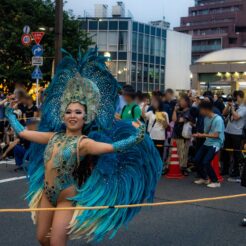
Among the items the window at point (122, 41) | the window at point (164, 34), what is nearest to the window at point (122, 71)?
the window at point (122, 41)

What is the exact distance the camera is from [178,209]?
6.55 meters

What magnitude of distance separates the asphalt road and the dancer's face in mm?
1815

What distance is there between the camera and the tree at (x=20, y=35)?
22.7 meters

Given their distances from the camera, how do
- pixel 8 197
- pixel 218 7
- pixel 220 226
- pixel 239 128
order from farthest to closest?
pixel 218 7, pixel 239 128, pixel 8 197, pixel 220 226

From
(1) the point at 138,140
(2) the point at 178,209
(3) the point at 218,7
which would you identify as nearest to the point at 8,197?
(2) the point at 178,209

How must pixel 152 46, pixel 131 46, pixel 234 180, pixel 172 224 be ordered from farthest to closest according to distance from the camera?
pixel 152 46, pixel 131 46, pixel 234 180, pixel 172 224

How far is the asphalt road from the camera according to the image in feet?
16.6

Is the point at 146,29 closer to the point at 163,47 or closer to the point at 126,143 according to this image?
the point at 163,47

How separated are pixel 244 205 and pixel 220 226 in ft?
4.44

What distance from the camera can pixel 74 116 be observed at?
3.67 meters

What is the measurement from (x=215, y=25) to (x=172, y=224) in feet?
309

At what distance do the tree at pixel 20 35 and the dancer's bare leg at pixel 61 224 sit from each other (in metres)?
19.2

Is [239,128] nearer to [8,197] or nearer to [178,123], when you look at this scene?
[178,123]

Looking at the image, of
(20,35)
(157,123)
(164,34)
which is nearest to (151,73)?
(164,34)
